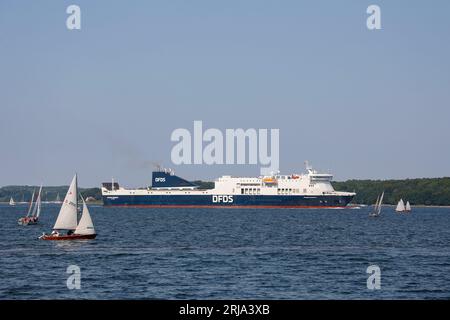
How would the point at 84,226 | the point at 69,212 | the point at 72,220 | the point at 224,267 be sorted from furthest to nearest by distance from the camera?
1. the point at 84,226
2. the point at 72,220
3. the point at 69,212
4. the point at 224,267

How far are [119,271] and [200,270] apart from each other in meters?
4.94

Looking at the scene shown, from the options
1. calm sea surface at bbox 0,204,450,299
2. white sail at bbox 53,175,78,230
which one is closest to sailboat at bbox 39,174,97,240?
white sail at bbox 53,175,78,230

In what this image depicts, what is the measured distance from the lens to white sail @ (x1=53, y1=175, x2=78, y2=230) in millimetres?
69062

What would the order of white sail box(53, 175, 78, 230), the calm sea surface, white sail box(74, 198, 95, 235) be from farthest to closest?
1. white sail box(74, 198, 95, 235)
2. white sail box(53, 175, 78, 230)
3. the calm sea surface

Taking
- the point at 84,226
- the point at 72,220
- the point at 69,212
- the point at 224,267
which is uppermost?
the point at 69,212

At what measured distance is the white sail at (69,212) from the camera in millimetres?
69062

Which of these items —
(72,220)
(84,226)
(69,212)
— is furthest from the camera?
(84,226)

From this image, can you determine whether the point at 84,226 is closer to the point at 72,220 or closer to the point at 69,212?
the point at 72,220

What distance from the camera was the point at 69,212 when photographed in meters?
69.2

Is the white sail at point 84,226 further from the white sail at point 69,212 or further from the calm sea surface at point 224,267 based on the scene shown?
the calm sea surface at point 224,267

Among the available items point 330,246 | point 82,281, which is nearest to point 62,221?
point 330,246

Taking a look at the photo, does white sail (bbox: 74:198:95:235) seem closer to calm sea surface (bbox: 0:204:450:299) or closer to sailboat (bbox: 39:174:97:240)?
sailboat (bbox: 39:174:97:240)

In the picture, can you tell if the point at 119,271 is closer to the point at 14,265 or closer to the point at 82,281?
the point at 82,281

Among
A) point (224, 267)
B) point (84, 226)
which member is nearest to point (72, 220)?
point (84, 226)
